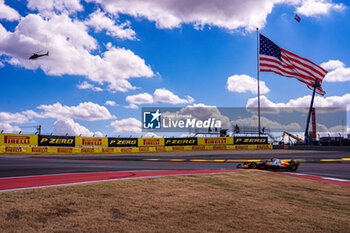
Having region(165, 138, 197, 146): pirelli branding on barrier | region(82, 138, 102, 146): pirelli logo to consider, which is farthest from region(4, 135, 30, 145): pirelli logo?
region(165, 138, 197, 146): pirelli branding on barrier

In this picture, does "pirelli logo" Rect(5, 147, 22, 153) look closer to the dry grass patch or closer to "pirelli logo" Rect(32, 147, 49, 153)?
"pirelli logo" Rect(32, 147, 49, 153)

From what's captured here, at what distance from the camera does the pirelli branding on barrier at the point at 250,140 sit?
40.1m

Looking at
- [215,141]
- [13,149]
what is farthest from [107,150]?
[215,141]

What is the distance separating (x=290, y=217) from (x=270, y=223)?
0.73 metres

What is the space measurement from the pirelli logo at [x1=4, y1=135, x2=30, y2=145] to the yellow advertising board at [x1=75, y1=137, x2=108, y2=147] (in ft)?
17.8

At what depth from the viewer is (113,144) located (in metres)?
34.2

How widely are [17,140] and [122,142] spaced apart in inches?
484

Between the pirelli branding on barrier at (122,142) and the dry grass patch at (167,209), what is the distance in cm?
2750

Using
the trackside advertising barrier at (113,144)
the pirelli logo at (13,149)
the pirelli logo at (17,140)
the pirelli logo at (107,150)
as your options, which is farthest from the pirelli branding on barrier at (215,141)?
the pirelli logo at (13,149)

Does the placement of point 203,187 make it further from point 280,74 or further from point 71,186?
point 280,74

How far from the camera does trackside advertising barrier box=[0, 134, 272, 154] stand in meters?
27.5

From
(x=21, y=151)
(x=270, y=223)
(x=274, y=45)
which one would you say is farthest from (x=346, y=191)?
(x=21, y=151)

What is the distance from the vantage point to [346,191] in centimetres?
866

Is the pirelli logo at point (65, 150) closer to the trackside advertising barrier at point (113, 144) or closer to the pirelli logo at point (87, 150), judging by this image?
the trackside advertising barrier at point (113, 144)
